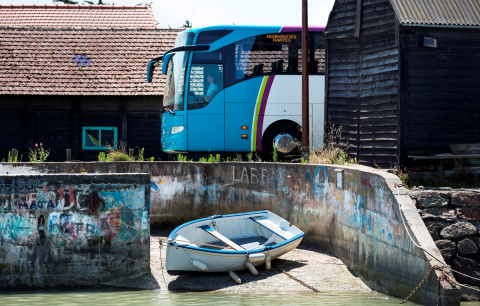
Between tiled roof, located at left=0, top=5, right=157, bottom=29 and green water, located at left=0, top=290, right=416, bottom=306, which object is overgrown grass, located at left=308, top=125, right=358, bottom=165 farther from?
tiled roof, located at left=0, top=5, right=157, bottom=29

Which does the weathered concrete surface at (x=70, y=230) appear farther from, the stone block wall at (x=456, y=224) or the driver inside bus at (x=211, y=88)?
the driver inside bus at (x=211, y=88)

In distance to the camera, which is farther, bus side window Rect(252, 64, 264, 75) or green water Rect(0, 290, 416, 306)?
bus side window Rect(252, 64, 264, 75)

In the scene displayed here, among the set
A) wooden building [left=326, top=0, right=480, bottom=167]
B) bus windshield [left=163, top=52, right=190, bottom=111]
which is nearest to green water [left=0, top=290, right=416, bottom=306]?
wooden building [left=326, top=0, right=480, bottom=167]

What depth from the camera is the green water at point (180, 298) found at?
11703 mm

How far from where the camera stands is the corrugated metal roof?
1509cm

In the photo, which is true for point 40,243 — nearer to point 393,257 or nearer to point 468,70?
point 393,257

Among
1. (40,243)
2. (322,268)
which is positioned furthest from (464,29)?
(40,243)

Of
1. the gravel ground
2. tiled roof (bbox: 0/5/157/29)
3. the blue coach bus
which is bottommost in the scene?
the gravel ground

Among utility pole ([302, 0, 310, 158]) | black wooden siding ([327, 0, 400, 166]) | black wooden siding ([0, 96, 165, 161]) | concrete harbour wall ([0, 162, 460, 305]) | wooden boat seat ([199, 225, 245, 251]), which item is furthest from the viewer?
black wooden siding ([0, 96, 165, 161])

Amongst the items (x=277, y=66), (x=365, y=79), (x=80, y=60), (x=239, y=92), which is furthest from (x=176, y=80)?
(x=80, y=60)

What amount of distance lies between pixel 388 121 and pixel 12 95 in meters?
15.5

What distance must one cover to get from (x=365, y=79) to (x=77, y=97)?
43.1 ft

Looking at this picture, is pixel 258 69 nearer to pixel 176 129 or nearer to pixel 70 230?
pixel 176 129

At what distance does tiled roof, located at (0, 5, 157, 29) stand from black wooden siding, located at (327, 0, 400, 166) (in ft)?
51.6
